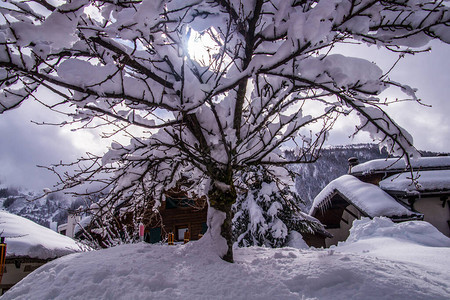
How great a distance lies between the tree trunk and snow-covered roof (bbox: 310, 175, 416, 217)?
9006 mm

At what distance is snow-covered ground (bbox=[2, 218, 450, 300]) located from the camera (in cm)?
233

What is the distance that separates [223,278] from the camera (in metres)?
2.64

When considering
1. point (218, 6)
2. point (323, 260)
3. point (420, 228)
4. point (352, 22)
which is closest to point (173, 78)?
point (218, 6)

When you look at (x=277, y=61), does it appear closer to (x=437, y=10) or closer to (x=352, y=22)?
(x=352, y=22)

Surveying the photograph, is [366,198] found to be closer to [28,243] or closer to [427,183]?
[427,183]

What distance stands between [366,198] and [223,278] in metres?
10.6

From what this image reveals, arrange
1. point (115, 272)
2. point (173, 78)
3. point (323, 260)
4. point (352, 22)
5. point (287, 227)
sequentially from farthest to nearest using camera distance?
1. point (287, 227)
2. point (173, 78)
3. point (323, 260)
4. point (115, 272)
5. point (352, 22)

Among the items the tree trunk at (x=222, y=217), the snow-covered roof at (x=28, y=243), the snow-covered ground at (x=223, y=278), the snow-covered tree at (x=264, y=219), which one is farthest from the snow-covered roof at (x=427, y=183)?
the snow-covered roof at (x=28, y=243)

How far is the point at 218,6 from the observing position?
306 centimetres

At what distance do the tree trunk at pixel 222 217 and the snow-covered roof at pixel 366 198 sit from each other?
901 cm

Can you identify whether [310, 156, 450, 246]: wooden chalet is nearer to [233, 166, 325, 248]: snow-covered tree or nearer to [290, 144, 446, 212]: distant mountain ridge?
[233, 166, 325, 248]: snow-covered tree

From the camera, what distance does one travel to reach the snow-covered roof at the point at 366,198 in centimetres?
1025

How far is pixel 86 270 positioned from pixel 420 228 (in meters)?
8.34

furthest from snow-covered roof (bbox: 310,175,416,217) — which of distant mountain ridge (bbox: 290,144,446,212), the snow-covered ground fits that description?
distant mountain ridge (bbox: 290,144,446,212)
